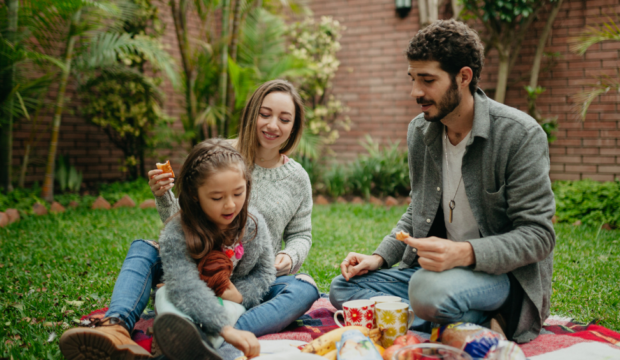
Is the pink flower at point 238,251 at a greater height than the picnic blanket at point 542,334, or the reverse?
the pink flower at point 238,251

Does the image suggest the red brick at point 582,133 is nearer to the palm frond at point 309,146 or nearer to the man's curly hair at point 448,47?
the palm frond at point 309,146

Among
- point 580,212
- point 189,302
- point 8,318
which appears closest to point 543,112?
point 580,212

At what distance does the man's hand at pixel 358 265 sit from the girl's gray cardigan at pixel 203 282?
371 mm

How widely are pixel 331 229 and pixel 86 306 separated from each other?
2648mm

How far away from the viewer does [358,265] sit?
7.45 feet

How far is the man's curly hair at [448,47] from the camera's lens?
6.25 feet

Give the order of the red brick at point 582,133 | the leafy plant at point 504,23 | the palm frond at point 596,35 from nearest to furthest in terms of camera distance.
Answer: the palm frond at point 596,35
the leafy plant at point 504,23
the red brick at point 582,133

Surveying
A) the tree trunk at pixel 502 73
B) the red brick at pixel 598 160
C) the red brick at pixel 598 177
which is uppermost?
the tree trunk at pixel 502 73

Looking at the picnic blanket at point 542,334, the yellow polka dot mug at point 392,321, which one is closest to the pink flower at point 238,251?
the picnic blanket at point 542,334

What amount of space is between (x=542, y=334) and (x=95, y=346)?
1898mm

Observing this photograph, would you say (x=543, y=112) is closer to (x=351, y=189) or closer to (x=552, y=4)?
(x=552, y=4)

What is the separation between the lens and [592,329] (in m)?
2.12

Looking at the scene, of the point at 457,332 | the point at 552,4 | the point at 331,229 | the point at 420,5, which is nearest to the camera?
the point at 457,332

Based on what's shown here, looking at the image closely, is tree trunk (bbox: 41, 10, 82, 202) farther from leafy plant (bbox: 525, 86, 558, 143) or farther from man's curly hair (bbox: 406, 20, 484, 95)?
leafy plant (bbox: 525, 86, 558, 143)
